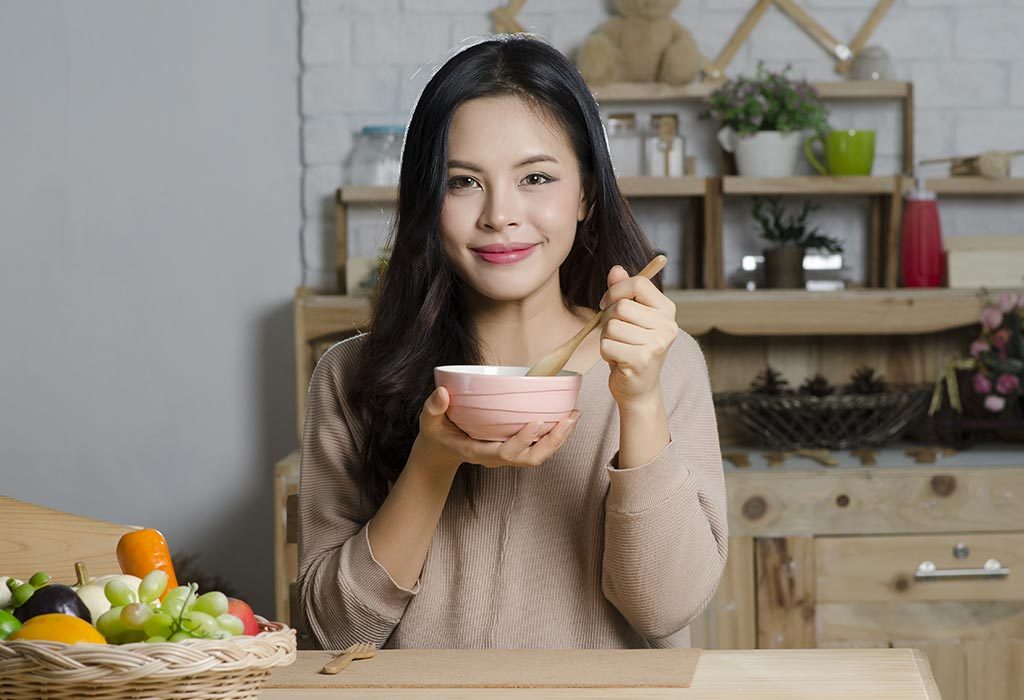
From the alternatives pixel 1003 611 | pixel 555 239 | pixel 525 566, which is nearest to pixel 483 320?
pixel 555 239

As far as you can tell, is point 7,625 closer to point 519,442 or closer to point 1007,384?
point 519,442

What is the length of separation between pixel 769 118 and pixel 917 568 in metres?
0.92

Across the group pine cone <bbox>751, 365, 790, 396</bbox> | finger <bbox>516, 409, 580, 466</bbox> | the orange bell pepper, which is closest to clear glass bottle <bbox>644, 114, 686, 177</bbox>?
pine cone <bbox>751, 365, 790, 396</bbox>

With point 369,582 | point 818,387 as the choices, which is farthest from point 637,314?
point 818,387

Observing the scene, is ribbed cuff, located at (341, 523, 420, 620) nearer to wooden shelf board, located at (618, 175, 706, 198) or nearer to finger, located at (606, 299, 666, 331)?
finger, located at (606, 299, 666, 331)

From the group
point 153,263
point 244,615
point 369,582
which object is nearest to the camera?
point 244,615

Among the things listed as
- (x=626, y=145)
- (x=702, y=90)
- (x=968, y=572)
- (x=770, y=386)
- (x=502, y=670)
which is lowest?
(x=968, y=572)

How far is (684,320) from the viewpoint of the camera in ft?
7.51

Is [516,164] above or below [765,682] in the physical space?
above

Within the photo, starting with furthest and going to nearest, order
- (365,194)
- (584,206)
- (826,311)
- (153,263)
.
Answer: (153,263)
(365,194)
(826,311)
(584,206)

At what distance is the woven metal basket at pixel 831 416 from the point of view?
219 cm

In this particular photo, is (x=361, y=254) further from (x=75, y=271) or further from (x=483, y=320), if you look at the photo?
(x=483, y=320)

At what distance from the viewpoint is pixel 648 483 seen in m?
1.03

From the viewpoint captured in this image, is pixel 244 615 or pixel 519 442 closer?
pixel 244 615
